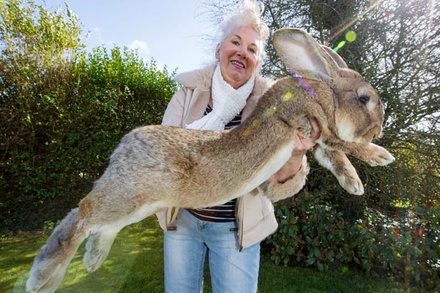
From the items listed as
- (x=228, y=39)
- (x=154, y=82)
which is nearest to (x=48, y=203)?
(x=154, y=82)

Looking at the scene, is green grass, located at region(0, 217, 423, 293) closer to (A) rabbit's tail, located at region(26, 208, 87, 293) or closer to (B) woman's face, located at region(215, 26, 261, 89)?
(A) rabbit's tail, located at region(26, 208, 87, 293)

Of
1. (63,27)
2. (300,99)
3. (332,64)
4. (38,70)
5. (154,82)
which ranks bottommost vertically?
(300,99)

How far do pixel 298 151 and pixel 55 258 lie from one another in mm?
1352

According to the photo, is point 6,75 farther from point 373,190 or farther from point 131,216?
point 373,190

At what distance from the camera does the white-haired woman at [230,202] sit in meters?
2.04

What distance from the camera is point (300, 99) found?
1.81 m

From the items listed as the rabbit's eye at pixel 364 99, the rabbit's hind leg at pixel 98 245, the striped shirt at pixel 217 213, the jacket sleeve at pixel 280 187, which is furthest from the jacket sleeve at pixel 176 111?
the rabbit's eye at pixel 364 99

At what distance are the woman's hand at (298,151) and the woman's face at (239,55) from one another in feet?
2.19

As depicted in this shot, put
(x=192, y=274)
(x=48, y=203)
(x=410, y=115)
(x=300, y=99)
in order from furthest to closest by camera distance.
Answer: (x=48, y=203), (x=410, y=115), (x=192, y=274), (x=300, y=99)

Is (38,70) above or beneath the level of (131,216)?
above

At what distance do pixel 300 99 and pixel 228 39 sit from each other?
77cm

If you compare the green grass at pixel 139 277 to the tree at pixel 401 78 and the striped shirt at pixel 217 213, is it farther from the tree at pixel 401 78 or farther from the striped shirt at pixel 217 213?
the striped shirt at pixel 217 213

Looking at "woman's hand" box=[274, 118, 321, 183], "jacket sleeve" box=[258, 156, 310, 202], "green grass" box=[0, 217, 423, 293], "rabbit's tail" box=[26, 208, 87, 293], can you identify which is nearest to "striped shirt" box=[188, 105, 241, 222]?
"jacket sleeve" box=[258, 156, 310, 202]

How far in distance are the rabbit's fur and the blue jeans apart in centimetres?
49
